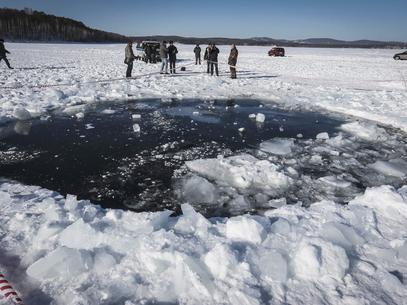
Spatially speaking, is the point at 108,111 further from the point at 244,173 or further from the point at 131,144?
the point at 244,173

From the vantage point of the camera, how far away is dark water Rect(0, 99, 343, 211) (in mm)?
4887

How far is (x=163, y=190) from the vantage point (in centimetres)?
478

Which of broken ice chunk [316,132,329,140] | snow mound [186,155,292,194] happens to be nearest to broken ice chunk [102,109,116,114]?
snow mound [186,155,292,194]

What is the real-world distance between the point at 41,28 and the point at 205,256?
115m

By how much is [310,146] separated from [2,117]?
6.99 metres

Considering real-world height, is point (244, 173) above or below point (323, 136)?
below

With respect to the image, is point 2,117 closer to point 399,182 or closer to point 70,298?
point 70,298

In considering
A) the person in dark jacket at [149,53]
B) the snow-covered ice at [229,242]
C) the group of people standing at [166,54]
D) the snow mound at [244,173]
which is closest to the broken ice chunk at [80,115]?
the snow-covered ice at [229,242]

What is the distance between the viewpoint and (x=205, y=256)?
10.1 feet

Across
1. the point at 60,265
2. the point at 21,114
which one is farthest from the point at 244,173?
the point at 21,114

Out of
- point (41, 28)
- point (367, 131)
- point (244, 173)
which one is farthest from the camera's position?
point (41, 28)

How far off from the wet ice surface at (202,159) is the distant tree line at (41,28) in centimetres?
9856

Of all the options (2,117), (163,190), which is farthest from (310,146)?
(2,117)

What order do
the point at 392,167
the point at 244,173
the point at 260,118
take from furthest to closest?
the point at 260,118
the point at 392,167
the point at 244,173
